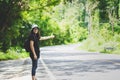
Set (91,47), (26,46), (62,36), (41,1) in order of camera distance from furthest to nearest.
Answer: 1. (62,36)
2. (91,47)
3. (41,1)
4. (26,46)

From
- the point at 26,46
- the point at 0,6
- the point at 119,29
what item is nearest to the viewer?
the point at 26,46

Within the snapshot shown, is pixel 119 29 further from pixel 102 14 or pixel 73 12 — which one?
pixel 73 12

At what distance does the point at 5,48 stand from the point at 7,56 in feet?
6.94

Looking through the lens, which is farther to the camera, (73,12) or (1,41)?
(73,12)

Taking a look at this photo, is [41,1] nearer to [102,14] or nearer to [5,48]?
[5,48]

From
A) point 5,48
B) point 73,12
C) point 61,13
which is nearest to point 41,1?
point 5,48

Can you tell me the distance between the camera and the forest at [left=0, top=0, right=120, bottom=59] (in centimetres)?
3081

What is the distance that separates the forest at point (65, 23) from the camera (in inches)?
1213

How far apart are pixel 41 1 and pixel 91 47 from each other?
20.3 meters

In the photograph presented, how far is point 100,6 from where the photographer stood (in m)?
64.5

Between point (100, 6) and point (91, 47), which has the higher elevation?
point (100, 6)

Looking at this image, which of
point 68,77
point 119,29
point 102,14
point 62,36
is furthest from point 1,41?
point 62,36

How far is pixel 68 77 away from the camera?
16875 millimetres

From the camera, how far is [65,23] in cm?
10944
